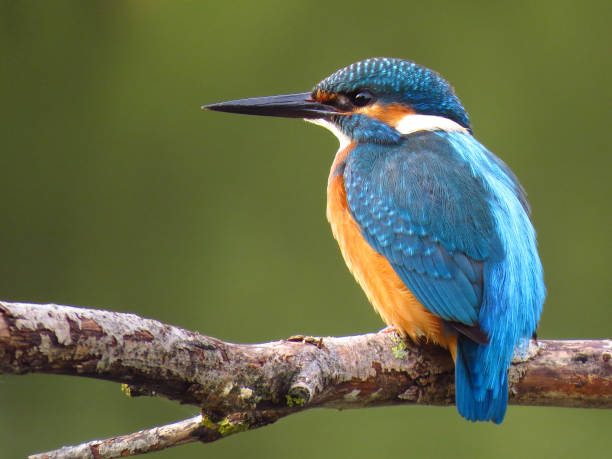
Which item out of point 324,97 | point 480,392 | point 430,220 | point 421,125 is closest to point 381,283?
point 430,220

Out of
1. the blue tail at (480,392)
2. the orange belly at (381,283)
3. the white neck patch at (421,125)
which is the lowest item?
the blue tail at (480,392)

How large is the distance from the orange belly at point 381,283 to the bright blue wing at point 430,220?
0.04 metres

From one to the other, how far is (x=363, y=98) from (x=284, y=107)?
24 cm

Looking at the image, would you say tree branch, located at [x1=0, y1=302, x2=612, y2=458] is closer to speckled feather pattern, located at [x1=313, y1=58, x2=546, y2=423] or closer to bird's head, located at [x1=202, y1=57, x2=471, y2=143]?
speckled feather pattern, located at [x1=313, y1=58, x2=546, y2=423]

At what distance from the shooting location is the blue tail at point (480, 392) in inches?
69.4

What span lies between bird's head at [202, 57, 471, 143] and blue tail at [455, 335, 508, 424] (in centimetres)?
68

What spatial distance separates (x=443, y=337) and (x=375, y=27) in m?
1.95

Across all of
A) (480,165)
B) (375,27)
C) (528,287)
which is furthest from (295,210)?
(528,287)

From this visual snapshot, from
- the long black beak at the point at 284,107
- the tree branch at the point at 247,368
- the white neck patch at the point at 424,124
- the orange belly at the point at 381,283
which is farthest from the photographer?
the long black beak at the point at 284,107

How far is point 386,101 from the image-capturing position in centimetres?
225

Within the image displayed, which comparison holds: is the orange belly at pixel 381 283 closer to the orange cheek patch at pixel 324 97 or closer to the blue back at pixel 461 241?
the blue back at pixel 461 241

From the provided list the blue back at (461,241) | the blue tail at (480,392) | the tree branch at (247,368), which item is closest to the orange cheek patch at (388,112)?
the blue back at (461,241)

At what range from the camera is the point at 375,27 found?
3.53 metres

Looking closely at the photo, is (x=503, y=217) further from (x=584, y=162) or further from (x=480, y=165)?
(x=584, y=162)
